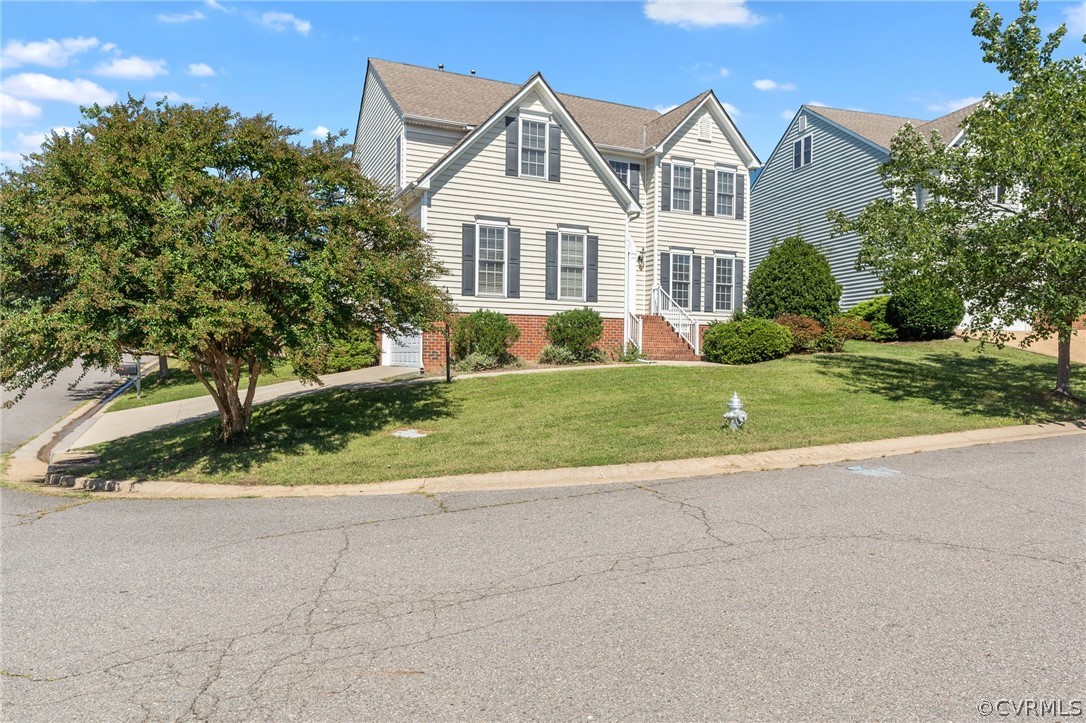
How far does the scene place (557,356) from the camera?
20375mm

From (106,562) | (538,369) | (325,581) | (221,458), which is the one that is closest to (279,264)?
(221,458)

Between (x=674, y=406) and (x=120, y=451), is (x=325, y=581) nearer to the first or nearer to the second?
(x=674, y=406)

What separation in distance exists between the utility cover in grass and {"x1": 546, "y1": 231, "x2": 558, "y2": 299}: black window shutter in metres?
9.76

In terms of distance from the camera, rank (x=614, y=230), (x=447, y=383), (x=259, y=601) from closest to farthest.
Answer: (x=259, y=601) → (x=447, y=383) → (x=614, y=230)

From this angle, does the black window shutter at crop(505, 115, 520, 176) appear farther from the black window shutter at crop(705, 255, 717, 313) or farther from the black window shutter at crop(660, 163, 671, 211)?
the black window shutter at crop(705, 255, 717, 313)

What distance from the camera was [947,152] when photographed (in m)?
15.3

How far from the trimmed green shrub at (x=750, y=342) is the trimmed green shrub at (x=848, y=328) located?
282cm

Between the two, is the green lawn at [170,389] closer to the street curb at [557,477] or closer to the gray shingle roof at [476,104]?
the street curb at [557,477]

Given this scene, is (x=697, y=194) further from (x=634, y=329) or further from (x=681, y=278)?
(x=634, y=329)

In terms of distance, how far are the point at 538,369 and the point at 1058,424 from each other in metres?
11.3

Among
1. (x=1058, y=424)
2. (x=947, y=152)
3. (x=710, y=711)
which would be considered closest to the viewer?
(x=710, y=711)

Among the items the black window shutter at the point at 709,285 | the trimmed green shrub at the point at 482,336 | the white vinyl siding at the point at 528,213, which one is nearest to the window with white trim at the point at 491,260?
the white vinyl siding at the point at 528,213

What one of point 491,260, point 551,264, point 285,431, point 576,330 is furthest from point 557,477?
point 551,264

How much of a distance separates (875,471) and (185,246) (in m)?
9.55
